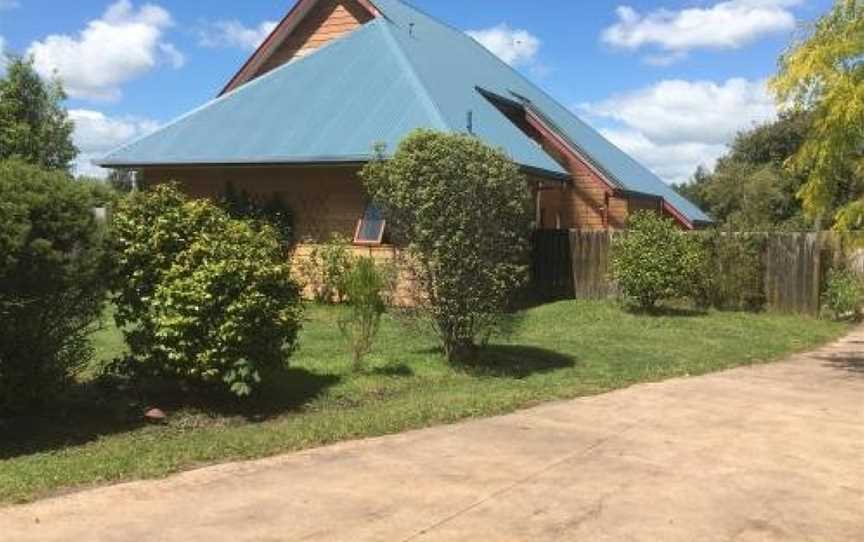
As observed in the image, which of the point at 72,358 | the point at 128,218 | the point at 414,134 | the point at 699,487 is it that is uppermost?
the point at 414,134

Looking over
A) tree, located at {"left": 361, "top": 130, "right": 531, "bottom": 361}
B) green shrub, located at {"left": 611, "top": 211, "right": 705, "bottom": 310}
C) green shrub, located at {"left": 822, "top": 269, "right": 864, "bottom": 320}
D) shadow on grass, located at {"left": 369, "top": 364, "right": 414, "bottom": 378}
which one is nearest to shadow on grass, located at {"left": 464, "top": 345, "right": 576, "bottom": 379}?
tree, located at {"left": 361, "top": 130, "right": 531, "bottom": 361}

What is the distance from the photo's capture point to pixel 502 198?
1177 cm

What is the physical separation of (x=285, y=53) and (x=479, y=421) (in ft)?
65.6

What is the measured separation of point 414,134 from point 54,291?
5089mm

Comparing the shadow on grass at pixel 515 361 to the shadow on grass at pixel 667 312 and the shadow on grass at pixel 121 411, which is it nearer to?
the shadow on grass at pixel 121 411

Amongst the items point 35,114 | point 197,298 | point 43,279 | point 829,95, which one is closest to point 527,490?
point 197,298

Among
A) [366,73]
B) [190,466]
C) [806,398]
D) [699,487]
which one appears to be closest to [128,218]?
[190,466]

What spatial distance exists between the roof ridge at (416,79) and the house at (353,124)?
0.05 m

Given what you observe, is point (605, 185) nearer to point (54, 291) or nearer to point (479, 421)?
point (479, 421)

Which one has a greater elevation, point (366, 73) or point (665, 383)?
point (366, 73)

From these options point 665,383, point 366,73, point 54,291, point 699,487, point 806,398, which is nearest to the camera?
point 699,487

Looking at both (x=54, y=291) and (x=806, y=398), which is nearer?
(x=54, y=291)

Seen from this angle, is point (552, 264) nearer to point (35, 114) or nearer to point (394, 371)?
point (394, 371)

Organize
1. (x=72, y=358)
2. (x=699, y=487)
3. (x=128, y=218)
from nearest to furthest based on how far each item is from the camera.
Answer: (x=699, y=487) → (x=72, y=358) → (x=128, y=218)
